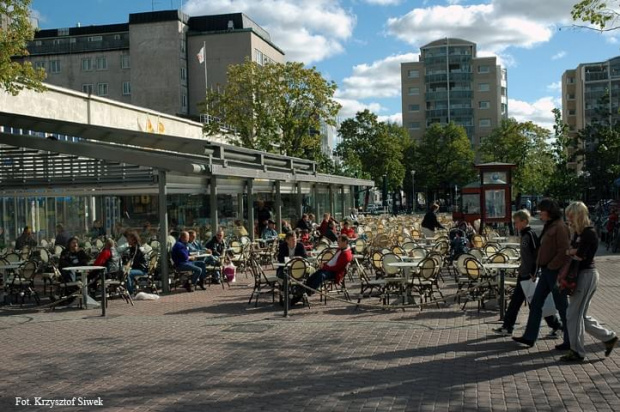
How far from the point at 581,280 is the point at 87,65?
7473 centimetres

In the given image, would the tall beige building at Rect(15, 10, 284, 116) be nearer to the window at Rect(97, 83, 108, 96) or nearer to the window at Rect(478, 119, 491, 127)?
the window at Rect(97, 83, 108, 96)

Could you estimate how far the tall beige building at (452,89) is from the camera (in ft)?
396

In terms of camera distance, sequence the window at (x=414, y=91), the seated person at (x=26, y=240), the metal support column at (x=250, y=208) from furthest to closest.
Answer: the window at (x=414, y=91) → the metal support column at (x=250, y=208) → the seated person at (x=26, y=240)

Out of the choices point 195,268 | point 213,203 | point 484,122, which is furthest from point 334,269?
point 484,122

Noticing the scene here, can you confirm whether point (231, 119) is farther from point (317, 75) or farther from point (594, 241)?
point (594, 241)

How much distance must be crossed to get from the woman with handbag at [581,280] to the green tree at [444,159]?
267 feet

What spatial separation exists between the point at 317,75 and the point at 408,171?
179ft

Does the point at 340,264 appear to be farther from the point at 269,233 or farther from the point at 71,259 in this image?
the point at 269,233

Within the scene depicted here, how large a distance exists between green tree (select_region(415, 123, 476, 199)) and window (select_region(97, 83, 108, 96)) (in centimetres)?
3762

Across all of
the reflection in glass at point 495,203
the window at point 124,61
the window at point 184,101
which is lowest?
the reflection in glass at point 495,203

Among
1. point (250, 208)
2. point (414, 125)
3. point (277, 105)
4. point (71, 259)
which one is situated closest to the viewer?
point (71, 259)

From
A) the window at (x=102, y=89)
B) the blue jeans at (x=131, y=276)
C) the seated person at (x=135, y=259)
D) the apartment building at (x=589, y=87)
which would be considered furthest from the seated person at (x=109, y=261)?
the apartment building at (x=589, y=87)

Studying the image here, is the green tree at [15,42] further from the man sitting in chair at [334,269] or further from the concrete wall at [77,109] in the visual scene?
the man sitting in chair at [334,269]

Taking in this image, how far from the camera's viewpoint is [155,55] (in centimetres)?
7194
